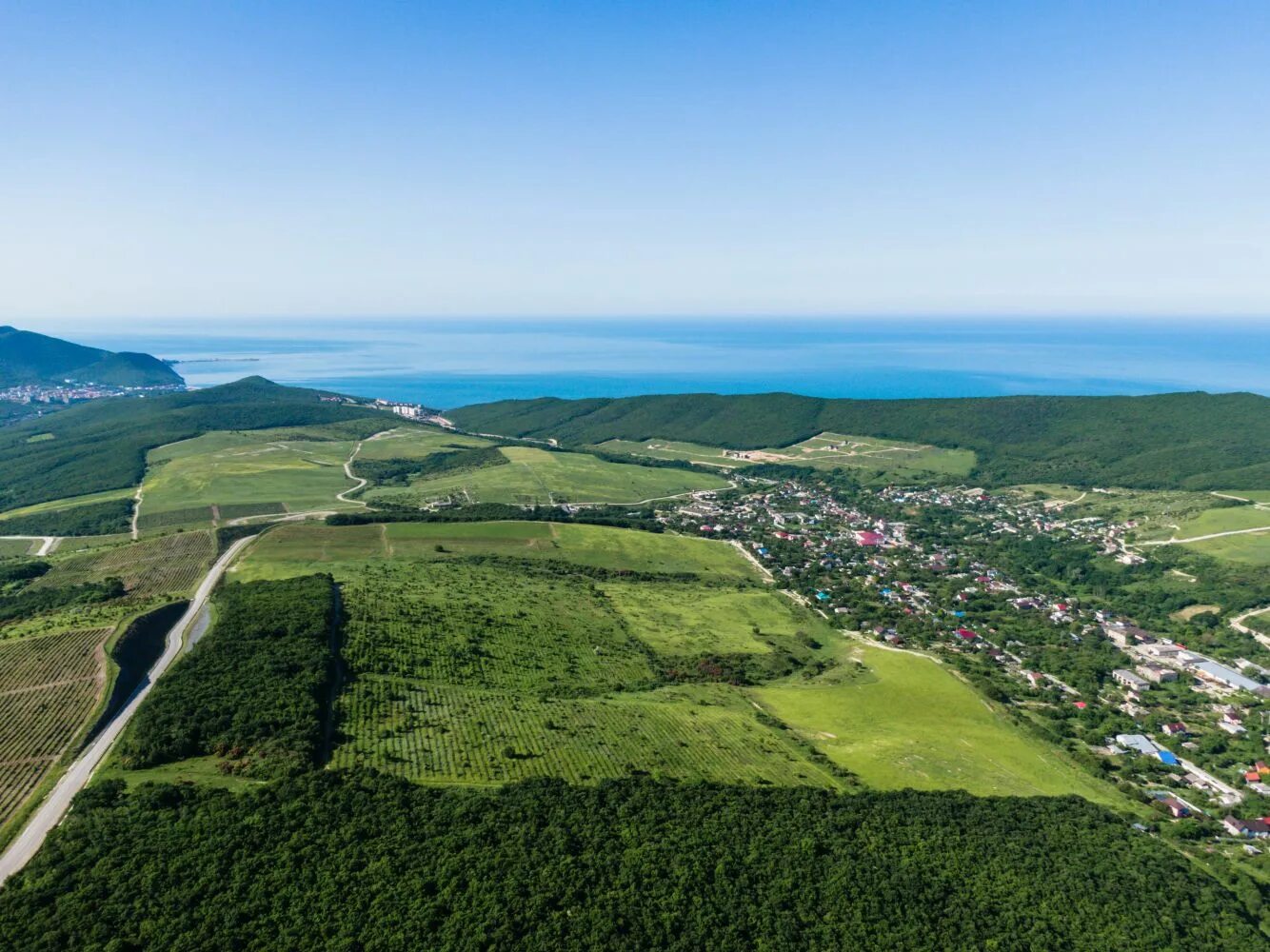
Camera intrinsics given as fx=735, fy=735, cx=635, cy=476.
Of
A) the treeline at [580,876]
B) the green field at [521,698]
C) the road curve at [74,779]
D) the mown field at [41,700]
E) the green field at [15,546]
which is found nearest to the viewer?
the treeline at [580,876]

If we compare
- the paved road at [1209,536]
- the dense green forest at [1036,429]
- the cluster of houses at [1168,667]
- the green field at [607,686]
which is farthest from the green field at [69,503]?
the paved road at [1209,536]

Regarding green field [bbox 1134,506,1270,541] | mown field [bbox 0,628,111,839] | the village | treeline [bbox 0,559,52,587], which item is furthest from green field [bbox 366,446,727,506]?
green field [bbox 1134,506,1270,541]

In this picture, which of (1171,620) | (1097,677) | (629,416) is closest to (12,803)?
(1097,677)

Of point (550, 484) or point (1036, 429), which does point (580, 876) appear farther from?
point (1036, 429)

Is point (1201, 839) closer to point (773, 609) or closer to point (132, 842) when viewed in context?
point (773, 609)

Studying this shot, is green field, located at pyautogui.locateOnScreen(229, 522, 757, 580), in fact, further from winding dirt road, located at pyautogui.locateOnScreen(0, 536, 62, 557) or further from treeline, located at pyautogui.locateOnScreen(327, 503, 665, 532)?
winding dirt road, located at pyautogui.locateOnScreen(0, 536, 62, 557)

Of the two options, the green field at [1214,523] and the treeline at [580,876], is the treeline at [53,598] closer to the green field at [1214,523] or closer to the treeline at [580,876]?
the treeline at [580,876]

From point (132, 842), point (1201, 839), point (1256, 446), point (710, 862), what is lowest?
point (1201, 839)
